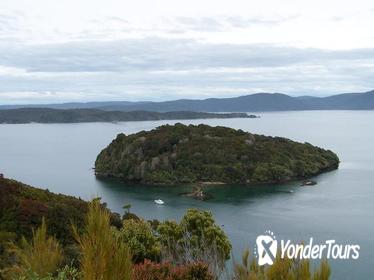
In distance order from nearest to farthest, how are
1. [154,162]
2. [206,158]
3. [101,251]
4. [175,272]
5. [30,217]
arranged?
[101,251] < [175,272] < [30,217] < [154,162] < [206,158]

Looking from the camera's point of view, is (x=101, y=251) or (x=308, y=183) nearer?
(x=101, y=251)

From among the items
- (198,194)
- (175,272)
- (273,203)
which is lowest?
(273,203)

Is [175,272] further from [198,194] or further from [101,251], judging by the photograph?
[198,194]

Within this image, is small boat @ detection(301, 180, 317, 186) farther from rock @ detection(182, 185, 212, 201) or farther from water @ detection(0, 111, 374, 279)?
rock @ detection(182, 185, 212, 201)

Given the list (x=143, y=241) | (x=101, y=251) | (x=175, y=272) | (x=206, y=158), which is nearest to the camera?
(x=101, y=251)

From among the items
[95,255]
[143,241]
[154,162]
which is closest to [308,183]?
[154,162]

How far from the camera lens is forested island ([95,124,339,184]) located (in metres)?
114

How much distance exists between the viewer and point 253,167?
116 m

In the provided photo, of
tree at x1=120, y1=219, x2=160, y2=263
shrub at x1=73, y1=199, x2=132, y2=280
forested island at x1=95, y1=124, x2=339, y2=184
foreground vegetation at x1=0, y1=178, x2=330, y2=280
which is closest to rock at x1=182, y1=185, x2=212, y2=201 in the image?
forested island at x1=95, y1=124, x2=339, y2=184

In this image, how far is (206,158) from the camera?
119938 mm

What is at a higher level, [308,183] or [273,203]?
[308,183]

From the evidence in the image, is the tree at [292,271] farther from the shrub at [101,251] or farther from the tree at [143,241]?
the tree at [143,241]

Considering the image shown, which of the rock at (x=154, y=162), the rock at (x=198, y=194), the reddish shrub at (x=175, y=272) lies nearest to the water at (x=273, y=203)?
the rock at (x=198, y=194)

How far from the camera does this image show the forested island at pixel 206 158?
114 m
